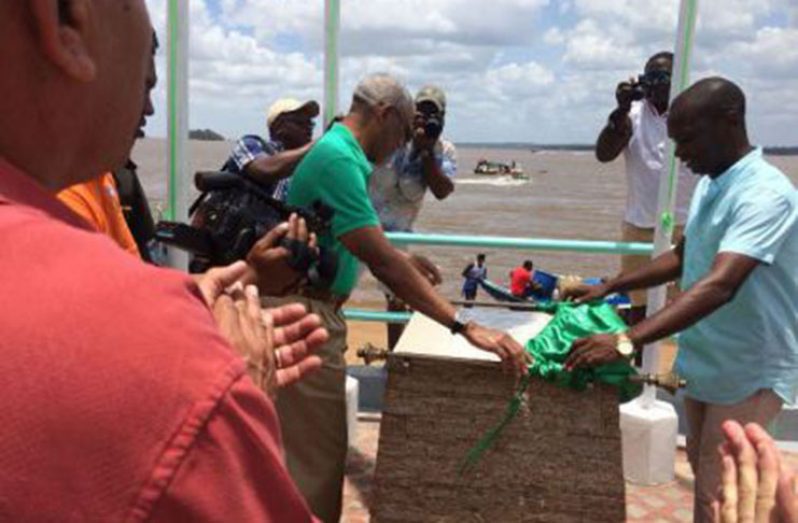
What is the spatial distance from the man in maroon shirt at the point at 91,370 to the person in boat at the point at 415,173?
14.2 feet

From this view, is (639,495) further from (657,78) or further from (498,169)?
(498,169)

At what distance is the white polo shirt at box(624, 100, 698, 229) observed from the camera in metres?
4.67

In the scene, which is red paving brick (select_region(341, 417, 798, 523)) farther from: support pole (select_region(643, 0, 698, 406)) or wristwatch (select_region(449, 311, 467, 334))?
wristwatch (select_region(449, 311, 467, 334))

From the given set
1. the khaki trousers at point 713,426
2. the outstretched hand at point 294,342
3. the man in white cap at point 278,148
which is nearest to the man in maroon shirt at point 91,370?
the outstretched hand at point 294,342

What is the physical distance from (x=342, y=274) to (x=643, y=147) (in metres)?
2.43

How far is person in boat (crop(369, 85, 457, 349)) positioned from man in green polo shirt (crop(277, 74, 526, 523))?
6.27 feet

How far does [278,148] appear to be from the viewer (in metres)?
4.57

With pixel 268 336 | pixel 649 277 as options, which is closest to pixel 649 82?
pixel 649 277

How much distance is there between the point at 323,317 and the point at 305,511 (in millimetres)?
2313

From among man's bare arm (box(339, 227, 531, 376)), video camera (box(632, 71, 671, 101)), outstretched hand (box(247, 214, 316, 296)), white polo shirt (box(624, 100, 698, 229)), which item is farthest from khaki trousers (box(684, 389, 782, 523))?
video camera (box(632, 71, 671, 101))

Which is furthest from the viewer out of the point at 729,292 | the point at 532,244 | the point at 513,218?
the point at 513,218

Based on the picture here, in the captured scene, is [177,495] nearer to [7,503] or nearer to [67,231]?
[7,503]

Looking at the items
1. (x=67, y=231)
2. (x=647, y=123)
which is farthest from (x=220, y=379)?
(x=647, y=123)

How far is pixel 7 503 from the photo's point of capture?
1.84ft
